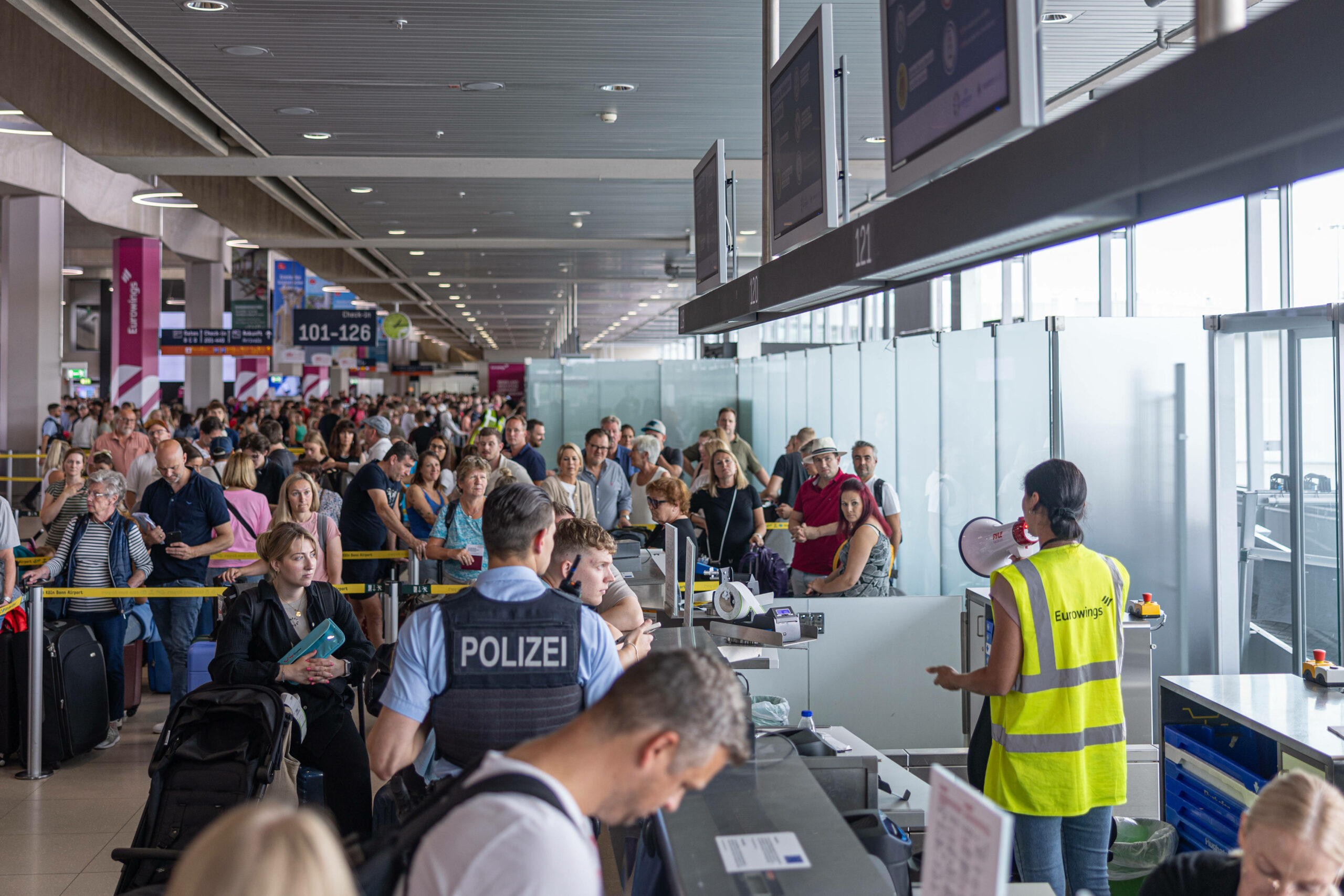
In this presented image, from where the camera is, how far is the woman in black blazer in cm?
409

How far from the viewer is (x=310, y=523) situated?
6035 mm

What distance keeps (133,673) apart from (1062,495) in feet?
18.8

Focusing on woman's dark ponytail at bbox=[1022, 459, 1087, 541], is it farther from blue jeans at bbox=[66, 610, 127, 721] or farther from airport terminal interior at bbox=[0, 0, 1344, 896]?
blue jeans at bbox=[66, 610, 127, 721]

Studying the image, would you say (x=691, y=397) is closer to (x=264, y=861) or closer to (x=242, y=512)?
(x=242, y=512)

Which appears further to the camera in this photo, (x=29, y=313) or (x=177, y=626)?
(x=29, y=313)

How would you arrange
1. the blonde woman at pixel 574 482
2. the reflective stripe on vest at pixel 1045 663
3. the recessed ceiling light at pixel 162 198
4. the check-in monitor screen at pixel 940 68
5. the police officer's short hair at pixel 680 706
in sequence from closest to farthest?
1. the police officer's short hair at pixel 680 706
2. the check-in monitor screen at pixel 940 68
3. the reflective stripe on vest at pixel 1045 663
4. the blonde woman at pixel 574 482
5. the recessed ceiling light at pixel 162 198

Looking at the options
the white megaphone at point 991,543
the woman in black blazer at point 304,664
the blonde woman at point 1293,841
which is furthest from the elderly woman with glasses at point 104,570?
the blonde woman at point 1293,841

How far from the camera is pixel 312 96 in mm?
8055

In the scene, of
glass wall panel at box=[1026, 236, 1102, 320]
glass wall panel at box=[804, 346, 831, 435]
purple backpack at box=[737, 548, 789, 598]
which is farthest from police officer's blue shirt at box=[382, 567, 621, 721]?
glass wall panel at box=[804, 346, 831, 435]

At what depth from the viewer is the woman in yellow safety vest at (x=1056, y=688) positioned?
129 inches

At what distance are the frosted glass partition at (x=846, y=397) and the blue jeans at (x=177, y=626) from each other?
5965mm

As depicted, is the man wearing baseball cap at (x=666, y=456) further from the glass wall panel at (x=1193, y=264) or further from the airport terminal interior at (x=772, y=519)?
the glass wall panel at (x=1193, y=264)

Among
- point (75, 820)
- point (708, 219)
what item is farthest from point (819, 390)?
point (75, 820)

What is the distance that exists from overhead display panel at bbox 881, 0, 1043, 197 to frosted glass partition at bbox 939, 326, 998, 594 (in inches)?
170
